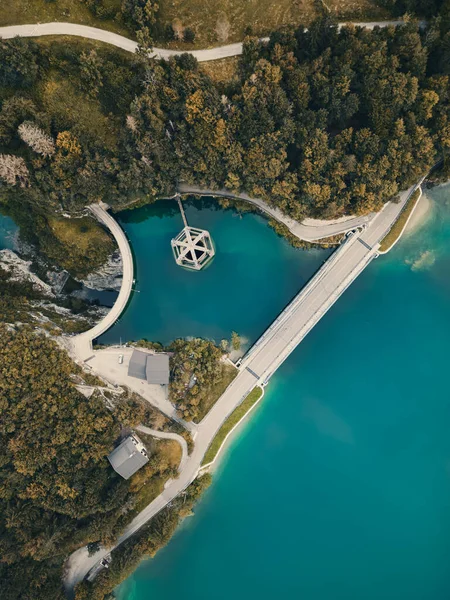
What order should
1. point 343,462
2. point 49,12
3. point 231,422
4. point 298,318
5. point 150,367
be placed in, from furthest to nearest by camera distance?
1. point 298,318
2. point 231,422
3. point 343,462
4. point 150,367
5. point 49,12

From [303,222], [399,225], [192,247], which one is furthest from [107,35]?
[399,225]

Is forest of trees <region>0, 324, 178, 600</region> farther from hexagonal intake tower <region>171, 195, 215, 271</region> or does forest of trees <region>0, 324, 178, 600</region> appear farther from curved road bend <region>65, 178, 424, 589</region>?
hexagonal intake tower <region>171, 195, 215, 271</region>

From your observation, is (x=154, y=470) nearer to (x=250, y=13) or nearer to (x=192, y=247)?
(x=192, y=247)

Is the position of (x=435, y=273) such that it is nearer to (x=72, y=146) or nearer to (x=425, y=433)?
(x=425, y=433)

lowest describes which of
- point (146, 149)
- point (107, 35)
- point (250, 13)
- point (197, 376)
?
point (197, 376)

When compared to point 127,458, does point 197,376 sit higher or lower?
higher

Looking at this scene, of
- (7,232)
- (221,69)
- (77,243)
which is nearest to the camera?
(221,69)

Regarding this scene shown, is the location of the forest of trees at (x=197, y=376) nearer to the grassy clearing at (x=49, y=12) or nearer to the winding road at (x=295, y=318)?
the winding road at (x=295, y=318)
